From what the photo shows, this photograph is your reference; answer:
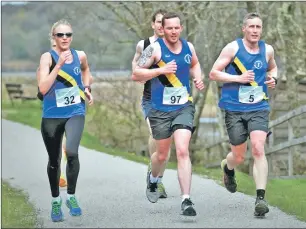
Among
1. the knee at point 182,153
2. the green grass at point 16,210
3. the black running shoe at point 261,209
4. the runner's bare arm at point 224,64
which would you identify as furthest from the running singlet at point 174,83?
the green grass at point 16,210

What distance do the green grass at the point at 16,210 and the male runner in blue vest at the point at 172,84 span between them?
57.3 inches

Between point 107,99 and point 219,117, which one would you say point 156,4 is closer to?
point 219,117

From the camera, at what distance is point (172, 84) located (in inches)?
377

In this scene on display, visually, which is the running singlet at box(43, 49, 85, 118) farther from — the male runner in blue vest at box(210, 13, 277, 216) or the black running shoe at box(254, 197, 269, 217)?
the black running shoe at box(254, 197, 269, 217)

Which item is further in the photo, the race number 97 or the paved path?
the race number 97

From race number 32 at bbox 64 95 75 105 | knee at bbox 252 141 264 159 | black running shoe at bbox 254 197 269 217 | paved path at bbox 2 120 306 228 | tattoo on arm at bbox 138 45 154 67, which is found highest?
tattoo on arm at bbox 138 45 154 67

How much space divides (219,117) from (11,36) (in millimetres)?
12172

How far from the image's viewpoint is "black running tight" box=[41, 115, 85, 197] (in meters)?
9.29

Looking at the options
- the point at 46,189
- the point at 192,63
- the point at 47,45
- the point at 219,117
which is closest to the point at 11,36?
the point at 47,45

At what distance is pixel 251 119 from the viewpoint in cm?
991

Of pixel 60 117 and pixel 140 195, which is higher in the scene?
pixel 60 117

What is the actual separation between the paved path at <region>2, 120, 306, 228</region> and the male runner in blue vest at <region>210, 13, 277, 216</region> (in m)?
0.68

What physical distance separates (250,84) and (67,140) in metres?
1.90

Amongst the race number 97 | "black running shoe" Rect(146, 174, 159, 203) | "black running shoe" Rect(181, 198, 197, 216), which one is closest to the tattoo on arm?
the race number 97
